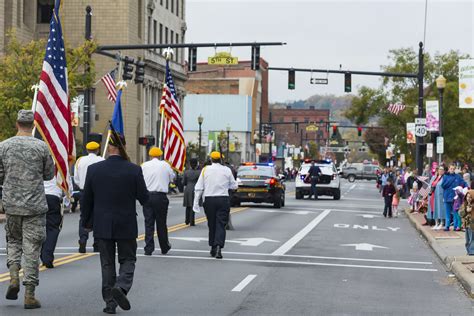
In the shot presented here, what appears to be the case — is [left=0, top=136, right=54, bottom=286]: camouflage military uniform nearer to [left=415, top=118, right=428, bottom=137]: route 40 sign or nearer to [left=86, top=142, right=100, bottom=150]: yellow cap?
[left=86, top=142, right=100, bottom=150]: yellow cap

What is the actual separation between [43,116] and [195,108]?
366ft

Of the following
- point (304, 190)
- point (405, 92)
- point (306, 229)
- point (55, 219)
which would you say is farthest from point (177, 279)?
point (405, 92)

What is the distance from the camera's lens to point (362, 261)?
1906 cm

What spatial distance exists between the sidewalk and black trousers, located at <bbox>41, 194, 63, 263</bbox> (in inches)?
244

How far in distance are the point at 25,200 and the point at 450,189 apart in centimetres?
1856

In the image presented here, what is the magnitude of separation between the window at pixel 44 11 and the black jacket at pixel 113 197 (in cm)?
6166

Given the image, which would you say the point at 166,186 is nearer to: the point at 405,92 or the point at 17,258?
the point at 17,258

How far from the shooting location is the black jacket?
1134cm

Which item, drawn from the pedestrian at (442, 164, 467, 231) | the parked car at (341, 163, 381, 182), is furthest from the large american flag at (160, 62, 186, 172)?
the parked car at (341, 163, 381, 182)

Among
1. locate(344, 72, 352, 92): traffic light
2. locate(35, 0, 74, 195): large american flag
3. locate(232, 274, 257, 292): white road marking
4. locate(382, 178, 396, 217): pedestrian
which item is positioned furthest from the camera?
locate(344, 72, 352, 92): traffic light

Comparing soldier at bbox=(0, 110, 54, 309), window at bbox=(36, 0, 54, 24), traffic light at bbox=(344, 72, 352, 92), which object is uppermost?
window at bbox=(36, 0, 54, 24)

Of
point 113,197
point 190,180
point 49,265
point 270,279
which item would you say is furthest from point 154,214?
point 190,180

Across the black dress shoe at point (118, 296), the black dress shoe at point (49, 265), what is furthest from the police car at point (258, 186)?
the black dress shoe at point (118, 296)

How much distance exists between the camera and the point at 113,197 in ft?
37.5
